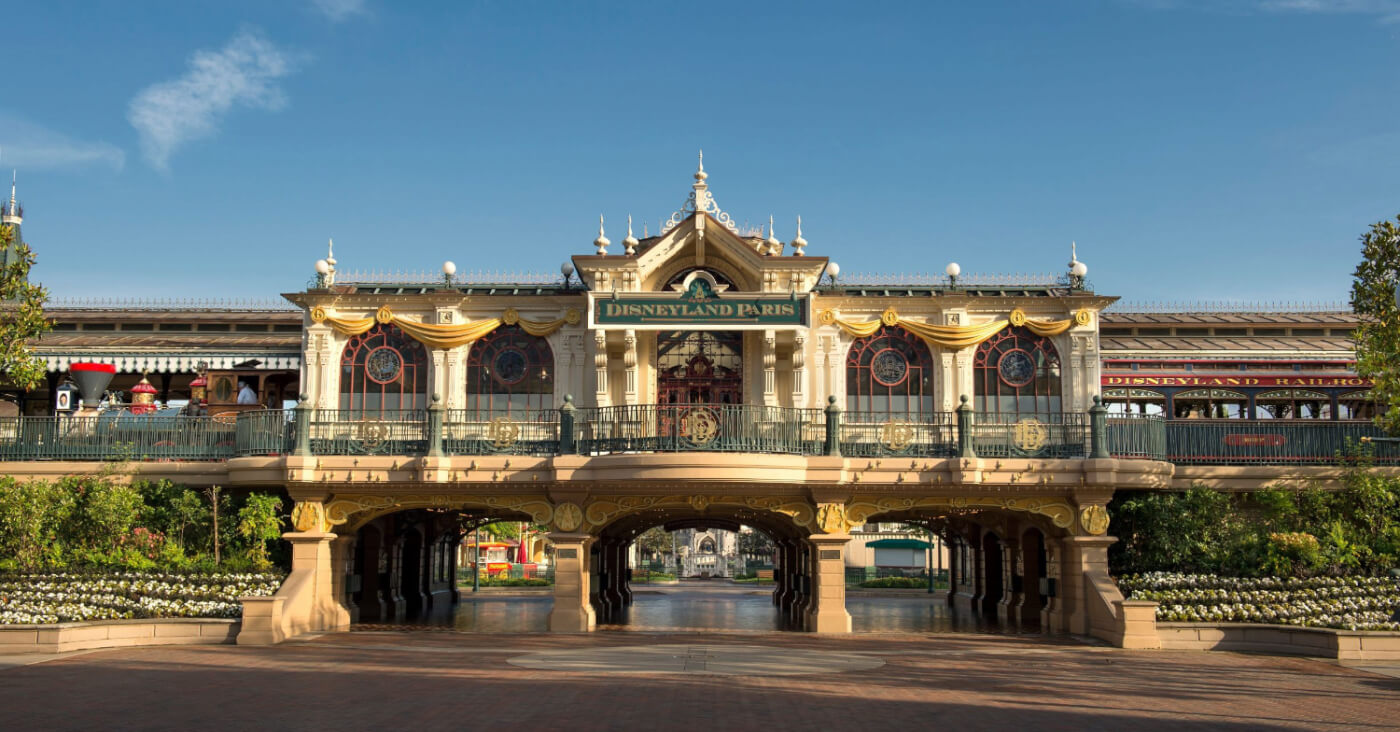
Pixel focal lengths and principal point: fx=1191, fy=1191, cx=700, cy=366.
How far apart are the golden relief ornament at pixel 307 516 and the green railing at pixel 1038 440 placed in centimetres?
1446

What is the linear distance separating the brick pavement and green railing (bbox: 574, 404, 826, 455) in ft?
15.8

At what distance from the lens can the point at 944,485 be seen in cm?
2556

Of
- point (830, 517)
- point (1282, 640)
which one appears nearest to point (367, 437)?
point (830, 517)

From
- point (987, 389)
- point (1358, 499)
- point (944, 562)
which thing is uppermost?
point (987, 389)

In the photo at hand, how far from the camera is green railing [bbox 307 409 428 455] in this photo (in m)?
26.4

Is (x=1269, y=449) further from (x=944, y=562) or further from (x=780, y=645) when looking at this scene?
(x=944, y=562)

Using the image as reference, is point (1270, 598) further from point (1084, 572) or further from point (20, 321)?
point (20, 321)

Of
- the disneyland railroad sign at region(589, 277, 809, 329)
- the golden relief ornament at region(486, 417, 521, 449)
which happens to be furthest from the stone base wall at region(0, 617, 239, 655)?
the disneyland railroad sign at region(589, 277, 809, 329)

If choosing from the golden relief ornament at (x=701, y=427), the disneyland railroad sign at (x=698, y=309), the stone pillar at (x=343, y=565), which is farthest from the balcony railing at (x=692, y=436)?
the disneyland railroad sign at (x=698, y=309)

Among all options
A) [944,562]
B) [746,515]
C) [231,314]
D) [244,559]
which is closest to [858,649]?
[746,515]

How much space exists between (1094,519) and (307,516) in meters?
17.2

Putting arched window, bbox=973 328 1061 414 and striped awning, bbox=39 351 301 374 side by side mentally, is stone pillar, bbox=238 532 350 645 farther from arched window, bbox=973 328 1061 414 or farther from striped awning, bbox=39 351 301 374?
arched window, bbox=973 328 1061 414

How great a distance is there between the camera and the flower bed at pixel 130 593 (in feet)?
76.9

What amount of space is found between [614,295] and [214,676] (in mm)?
13520
